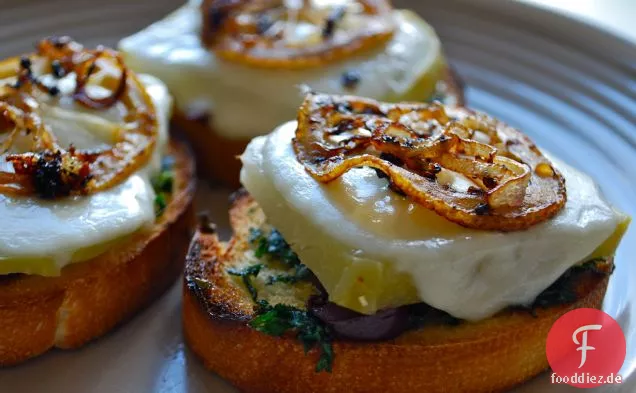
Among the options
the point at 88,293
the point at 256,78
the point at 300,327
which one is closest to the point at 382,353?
the point at 300,327

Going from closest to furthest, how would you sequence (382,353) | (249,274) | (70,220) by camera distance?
(382,353), (70,220), (249,274)

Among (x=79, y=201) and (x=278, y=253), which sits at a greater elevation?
(x=79, y=201)

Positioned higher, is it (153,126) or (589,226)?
(589,226)

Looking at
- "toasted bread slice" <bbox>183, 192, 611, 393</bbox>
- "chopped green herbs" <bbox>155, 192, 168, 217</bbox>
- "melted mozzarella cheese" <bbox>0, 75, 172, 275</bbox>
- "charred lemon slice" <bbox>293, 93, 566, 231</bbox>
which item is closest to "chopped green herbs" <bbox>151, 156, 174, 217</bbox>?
"chopped green herbs" <bbox>155, 192, 168, 217</bbox>

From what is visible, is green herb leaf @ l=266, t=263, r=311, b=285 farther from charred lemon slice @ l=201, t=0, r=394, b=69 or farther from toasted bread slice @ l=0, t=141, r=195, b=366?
charred lemon slice @ l=201, t=0, r=394, b=69

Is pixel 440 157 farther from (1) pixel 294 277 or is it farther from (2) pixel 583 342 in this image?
(2) pixel 583 342

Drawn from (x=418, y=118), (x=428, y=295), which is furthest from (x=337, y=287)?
(x=418, y=118)

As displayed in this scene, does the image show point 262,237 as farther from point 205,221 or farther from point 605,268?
point 605,268
